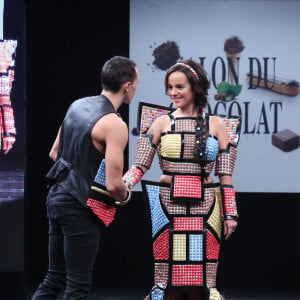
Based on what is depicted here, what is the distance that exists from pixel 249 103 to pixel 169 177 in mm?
1996

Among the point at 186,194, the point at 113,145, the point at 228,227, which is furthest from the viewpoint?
the point at 228,227

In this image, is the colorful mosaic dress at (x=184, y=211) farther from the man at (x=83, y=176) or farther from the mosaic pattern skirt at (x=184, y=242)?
the man at (x=83, y=176)

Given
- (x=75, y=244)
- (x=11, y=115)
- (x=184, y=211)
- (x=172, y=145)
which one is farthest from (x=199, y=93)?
(x=11, y=115)

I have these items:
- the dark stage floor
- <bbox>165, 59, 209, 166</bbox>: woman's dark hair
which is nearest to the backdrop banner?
the dark stage floor

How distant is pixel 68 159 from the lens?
3.13 meters

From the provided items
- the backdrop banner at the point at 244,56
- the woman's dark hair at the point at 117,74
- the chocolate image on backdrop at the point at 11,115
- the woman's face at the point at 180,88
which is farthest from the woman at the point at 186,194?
the backdrop banner at the point at 244,56

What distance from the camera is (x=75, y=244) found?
3.01 metres

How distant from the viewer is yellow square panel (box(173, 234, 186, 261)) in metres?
3.38

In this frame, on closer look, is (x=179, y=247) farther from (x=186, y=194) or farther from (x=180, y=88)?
(x=180, y=88)

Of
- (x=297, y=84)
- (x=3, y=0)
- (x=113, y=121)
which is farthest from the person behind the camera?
(x=297, y=84)

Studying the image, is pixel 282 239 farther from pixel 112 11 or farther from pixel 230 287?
pixel 112 11

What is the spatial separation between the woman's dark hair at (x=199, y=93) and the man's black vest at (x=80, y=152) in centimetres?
48

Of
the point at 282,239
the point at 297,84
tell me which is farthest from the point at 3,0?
the point at 282,239

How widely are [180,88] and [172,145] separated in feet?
0.96
